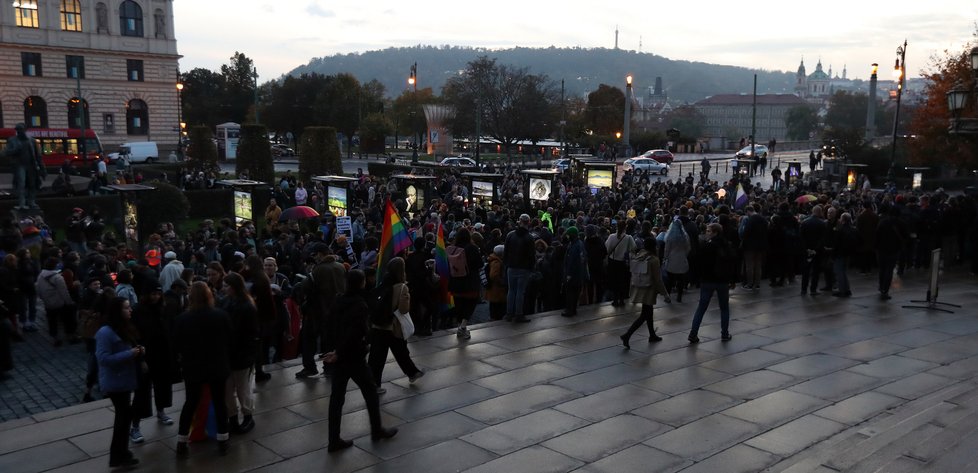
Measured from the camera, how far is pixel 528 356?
10.5 meters

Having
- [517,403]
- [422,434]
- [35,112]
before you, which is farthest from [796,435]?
[35,112]

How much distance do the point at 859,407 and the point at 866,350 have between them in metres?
2.61

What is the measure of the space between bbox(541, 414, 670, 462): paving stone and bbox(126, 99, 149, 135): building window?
216 ft

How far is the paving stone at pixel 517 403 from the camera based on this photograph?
8.26 meters

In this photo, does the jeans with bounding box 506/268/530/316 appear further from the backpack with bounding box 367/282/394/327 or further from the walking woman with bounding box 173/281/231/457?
the walking woman with bounding box 173/281/231/457

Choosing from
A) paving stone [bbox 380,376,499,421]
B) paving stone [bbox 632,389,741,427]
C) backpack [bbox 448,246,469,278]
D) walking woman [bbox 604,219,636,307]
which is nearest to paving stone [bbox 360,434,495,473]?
paving stone [bbox 380,376,499,421]

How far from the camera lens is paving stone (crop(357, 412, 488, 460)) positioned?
23.9 feet

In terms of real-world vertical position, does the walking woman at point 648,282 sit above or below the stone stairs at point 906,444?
above

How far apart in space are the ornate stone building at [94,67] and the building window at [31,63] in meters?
0.07

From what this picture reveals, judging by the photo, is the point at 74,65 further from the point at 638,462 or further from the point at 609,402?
the point at 638,462

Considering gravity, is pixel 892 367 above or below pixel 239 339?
below

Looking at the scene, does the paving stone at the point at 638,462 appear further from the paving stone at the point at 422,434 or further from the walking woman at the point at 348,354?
the walking woman at the point at 348,354

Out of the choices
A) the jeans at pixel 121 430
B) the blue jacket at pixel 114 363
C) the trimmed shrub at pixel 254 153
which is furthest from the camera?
the trimmed shrub at pixel 254 153

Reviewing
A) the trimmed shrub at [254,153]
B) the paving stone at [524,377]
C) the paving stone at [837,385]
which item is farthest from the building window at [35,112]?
the paving stone at [837,385]
